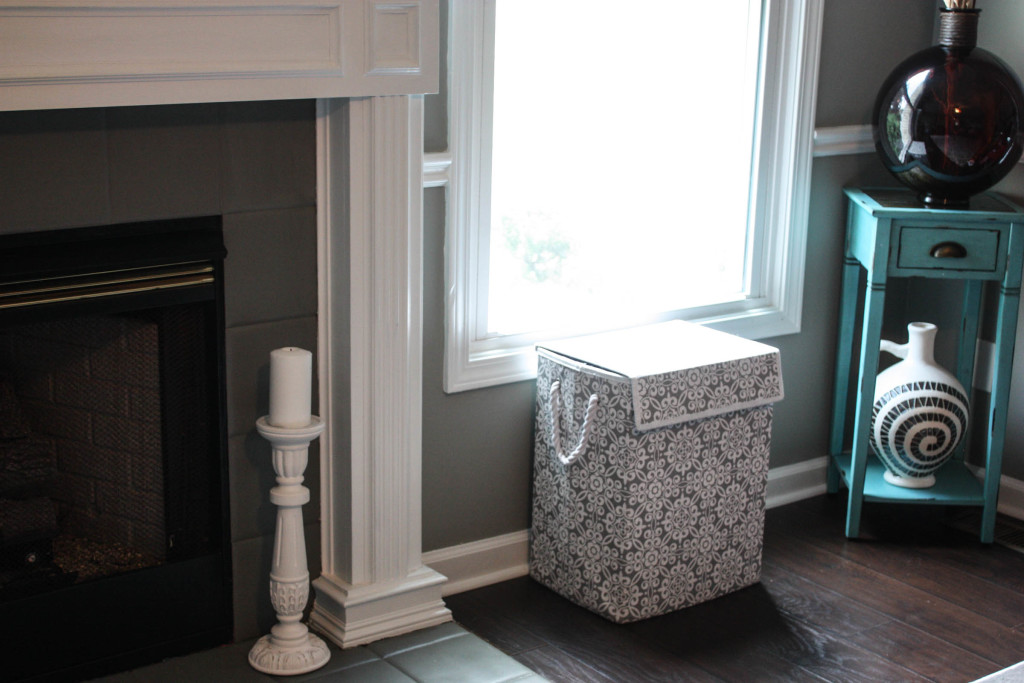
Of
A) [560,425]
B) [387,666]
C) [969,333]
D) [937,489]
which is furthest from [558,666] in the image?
[969,333]

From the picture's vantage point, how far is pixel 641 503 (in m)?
2.38

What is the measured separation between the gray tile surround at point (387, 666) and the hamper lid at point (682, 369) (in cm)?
55

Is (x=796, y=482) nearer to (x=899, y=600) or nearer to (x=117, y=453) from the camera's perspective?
(x=899, y=600)

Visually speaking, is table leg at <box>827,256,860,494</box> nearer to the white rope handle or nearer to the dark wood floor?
the dark wood floor

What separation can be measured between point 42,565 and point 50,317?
47cm

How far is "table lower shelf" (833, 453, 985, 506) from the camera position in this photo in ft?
9.42

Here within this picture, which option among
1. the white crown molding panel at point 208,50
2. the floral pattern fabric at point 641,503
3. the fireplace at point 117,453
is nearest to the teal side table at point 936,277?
the floral pattern fabric at point 641,503

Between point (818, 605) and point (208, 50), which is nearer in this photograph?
point (208, 50)

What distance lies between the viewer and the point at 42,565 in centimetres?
206

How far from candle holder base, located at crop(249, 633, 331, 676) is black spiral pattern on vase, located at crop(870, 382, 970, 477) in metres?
1.48

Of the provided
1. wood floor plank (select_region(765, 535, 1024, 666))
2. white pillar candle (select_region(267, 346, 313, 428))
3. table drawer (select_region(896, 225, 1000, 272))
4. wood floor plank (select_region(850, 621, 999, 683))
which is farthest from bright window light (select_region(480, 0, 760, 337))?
wood floor plank (select_region(850, 621, 999, 683))

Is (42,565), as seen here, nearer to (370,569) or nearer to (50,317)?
(50,317)

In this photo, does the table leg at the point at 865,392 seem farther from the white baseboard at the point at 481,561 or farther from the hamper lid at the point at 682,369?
the white baseboard at the point at 481,561

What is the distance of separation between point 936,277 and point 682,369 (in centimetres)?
88
